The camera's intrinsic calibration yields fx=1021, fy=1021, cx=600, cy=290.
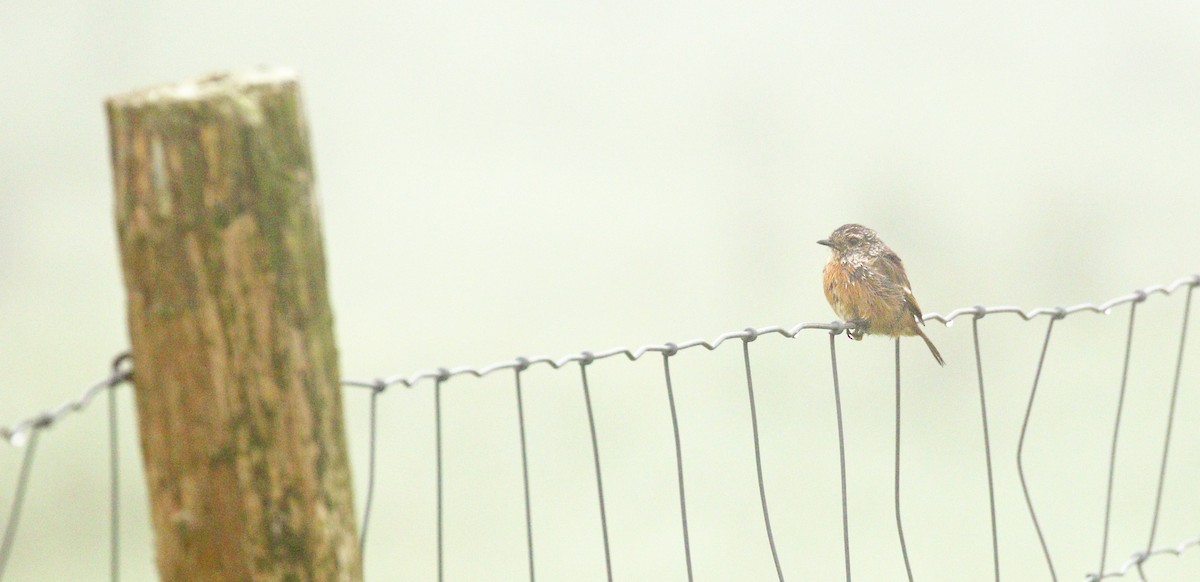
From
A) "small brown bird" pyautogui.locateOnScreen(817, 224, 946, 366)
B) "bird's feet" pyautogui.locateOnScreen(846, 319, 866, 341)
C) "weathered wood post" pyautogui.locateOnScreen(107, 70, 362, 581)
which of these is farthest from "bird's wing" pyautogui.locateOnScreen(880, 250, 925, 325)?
"weathered wood post" pyautogui.locateOnScreen(107, 70, 362, 581)

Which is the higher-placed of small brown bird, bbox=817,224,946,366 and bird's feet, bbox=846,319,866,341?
small brown bird, bbox=817,224,946,366

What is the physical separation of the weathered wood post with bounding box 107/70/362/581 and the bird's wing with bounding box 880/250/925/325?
60.8 inches

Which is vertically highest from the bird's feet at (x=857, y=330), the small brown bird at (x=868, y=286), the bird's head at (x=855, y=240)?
the bird's head at (x=855, y=240)

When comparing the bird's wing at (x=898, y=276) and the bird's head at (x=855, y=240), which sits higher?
the bird's head at (x=855, y=240)

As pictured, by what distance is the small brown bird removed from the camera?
89.4 inches

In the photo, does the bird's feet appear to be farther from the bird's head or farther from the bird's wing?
the bird's head

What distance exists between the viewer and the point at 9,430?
1023 millimetres

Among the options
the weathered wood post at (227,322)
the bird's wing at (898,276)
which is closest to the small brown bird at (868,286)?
the bird's wing at (898,276)

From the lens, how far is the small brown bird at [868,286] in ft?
7.45

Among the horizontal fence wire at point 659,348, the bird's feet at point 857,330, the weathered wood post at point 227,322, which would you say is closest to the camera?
the weathered wood post at point 227,322

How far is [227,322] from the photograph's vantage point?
993 millimetres

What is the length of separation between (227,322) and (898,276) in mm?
1678

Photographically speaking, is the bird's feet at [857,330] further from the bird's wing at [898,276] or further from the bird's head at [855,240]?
the bird's head at [855,240]

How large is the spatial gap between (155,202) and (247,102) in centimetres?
13
